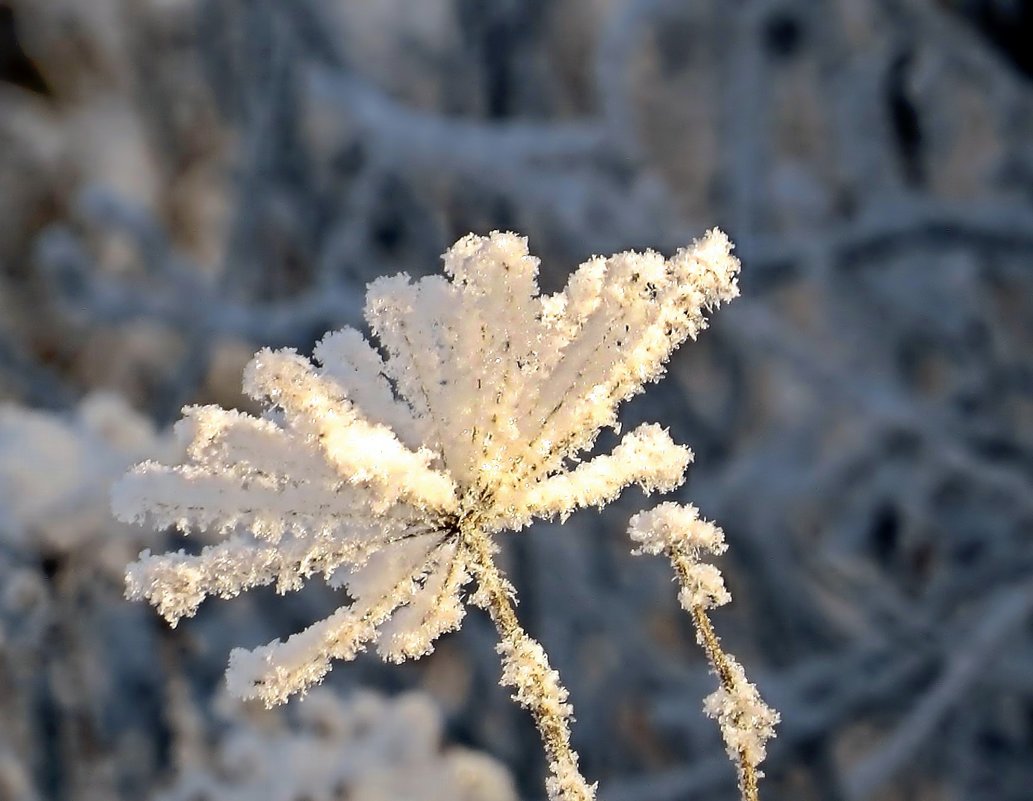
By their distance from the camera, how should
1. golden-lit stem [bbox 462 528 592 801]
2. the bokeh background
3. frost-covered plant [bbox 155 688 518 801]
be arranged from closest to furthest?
golden-lit stem [bbox 462 528 592 801] < frost-covered plant [bbox 155 688 518 801] < the bokeh background

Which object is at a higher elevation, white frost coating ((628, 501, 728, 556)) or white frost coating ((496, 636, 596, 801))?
white frost coating ((628, 501, 728, 556))

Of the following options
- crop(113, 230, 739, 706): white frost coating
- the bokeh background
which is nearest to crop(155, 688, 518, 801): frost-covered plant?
the bokeh background

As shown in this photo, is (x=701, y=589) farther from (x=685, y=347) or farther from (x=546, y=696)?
(x=685, y=347)

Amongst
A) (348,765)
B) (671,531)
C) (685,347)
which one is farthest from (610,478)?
(685,347)

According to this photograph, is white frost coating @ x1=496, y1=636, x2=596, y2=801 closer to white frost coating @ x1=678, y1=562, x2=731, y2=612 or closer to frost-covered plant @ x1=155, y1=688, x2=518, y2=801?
white frost coating @ x1=678, y1=562, x2=731, y2=612

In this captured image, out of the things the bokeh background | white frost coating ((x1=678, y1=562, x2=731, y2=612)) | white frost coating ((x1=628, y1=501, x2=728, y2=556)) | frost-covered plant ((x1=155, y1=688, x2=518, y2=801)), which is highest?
the bokeh background

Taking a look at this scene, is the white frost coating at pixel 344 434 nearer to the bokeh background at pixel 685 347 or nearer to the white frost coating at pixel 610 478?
the white frost coating at pixel 610 478

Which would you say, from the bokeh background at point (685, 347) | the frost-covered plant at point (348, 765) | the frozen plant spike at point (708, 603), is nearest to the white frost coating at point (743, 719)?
the frozen plant spike at point (708, 603)

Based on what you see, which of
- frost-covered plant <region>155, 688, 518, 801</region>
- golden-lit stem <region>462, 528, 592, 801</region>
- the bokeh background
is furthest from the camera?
the bokeh background
